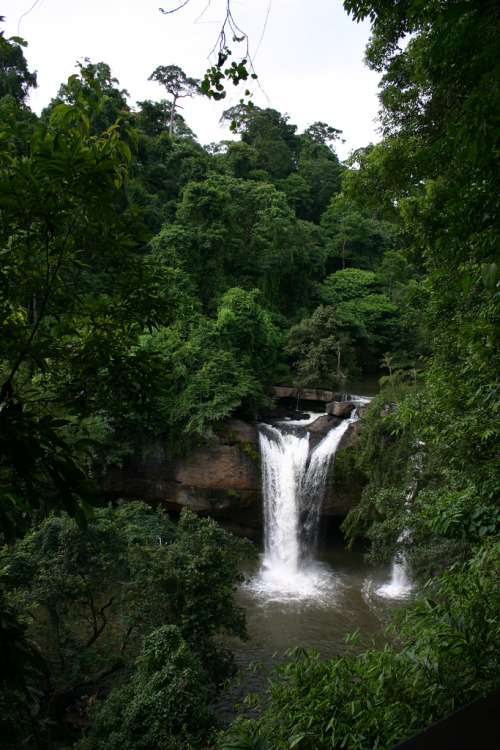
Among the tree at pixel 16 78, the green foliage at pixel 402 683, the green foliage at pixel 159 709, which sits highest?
the tree at pixel 16 78

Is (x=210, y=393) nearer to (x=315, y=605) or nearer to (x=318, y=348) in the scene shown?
(x=318, y=348)

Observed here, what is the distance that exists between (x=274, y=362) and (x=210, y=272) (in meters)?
4.20

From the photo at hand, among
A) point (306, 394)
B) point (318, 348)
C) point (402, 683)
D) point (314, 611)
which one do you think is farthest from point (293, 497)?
point (402, 683)

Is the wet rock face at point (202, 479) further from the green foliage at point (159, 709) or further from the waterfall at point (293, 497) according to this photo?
the green foliage at point (159, 709)

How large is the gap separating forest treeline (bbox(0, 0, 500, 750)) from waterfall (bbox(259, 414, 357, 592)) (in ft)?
6.29

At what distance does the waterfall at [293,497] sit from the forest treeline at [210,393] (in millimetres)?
1916

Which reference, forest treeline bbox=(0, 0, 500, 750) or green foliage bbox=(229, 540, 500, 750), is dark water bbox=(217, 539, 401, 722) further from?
green foliage bbox=(229, 540, 500, 750)

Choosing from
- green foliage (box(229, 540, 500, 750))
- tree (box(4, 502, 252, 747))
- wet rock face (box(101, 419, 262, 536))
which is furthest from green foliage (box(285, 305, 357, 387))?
green foliage (box(229, 540, 500, 750))

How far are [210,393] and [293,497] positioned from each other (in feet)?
11.9

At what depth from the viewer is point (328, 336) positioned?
1736 centimetres

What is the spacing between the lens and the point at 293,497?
12312mm

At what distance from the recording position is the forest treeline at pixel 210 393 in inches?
73.1

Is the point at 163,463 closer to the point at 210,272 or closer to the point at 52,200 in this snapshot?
the point at 210,272

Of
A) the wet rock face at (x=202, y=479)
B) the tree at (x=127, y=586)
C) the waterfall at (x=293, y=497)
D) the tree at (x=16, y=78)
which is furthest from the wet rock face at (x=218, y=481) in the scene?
the tree at (x=16, y=78)
